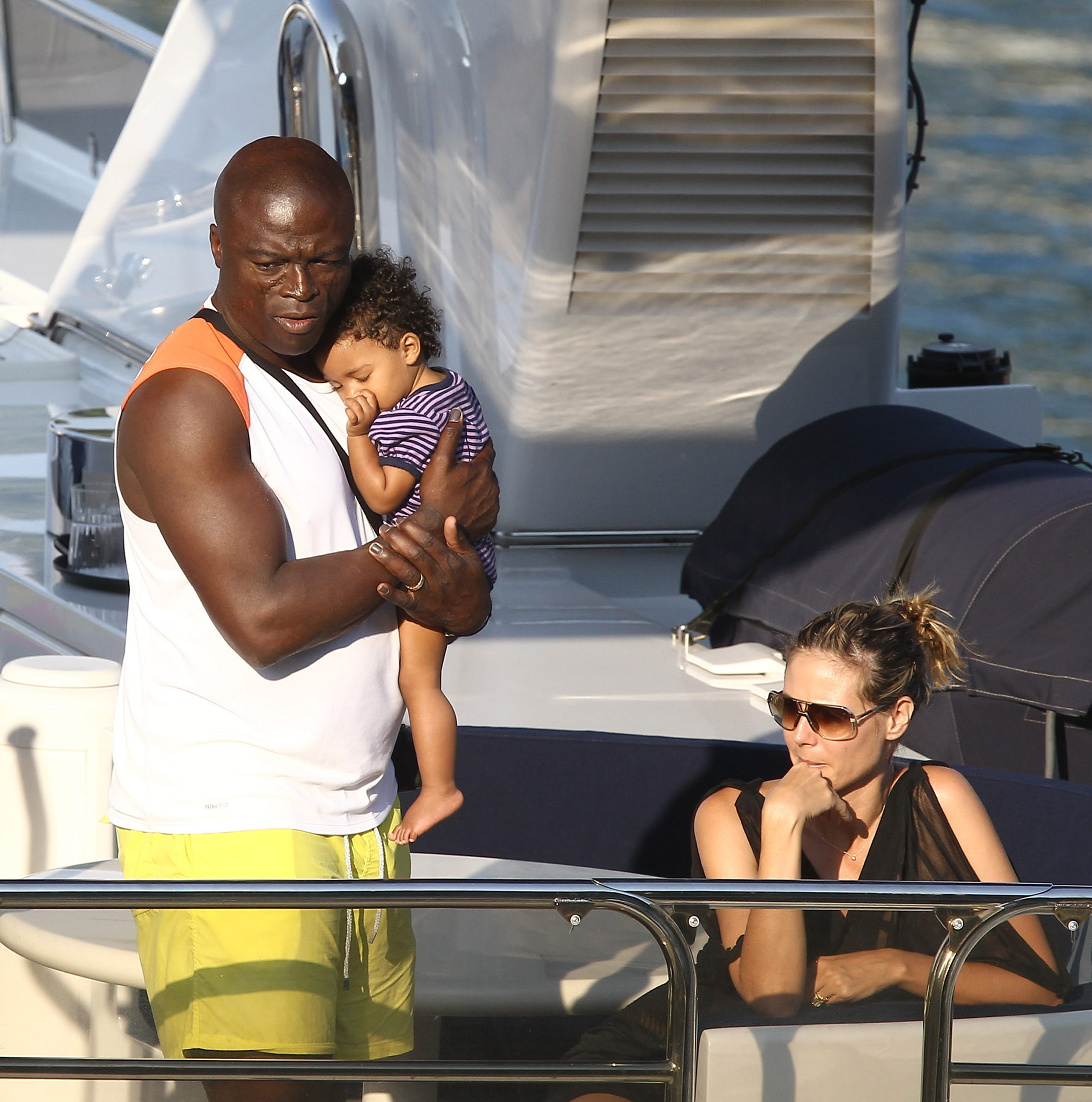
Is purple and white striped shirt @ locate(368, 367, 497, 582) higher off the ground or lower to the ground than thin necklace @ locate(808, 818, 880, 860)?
higher

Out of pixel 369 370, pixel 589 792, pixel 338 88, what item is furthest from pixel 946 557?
pixel 338 88

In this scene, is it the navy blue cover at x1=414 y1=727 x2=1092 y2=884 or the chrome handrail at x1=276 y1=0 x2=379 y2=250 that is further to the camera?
the chrome handrail at x1=276 y1=0 x2=379 y2=250

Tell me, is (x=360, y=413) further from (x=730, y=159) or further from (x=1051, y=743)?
(x=730, y=159)

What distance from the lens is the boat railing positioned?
162cm

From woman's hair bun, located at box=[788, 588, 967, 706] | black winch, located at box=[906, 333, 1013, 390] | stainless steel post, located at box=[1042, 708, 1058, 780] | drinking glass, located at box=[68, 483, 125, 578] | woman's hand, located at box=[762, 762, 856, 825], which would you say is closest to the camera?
woman's hand, located at box=[762, 762, 856, 825]

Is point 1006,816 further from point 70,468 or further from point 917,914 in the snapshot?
point 70,468

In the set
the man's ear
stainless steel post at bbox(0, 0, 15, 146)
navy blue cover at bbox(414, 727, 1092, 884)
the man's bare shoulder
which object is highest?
stainless steel post at bbox(0, 0, 15, 146)

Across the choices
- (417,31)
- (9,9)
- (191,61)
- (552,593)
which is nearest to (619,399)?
(552,593)

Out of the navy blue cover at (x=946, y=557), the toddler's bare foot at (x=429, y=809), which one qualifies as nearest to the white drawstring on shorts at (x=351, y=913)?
the toddler's bare foot at (x=429, y=809)

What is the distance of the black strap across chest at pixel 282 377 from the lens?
179 centimetres

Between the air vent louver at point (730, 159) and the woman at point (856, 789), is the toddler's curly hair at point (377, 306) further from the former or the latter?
the air vent louver at point (730, 159)

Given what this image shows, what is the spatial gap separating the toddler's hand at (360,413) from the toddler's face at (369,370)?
22 mm

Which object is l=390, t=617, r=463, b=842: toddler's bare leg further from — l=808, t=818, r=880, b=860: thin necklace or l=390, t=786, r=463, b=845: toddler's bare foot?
l=808, t=818, r=880, b=860: thin necklace

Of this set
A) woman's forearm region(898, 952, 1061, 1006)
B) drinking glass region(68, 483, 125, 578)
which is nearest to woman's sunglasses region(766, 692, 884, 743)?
woman's forearm region(898, 952, 1061, 1006)
